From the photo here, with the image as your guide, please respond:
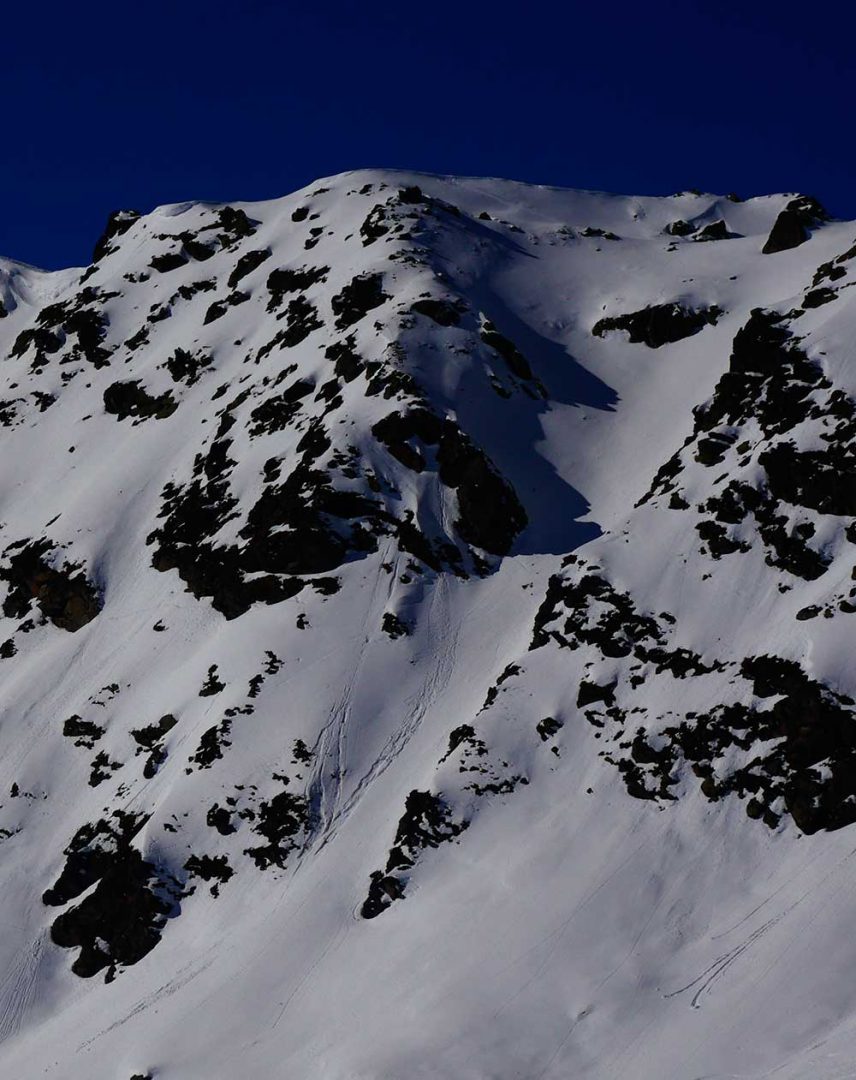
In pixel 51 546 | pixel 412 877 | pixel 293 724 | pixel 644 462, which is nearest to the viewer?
pixel 412 877

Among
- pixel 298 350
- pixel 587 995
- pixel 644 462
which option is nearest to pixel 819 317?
pixel 644 462

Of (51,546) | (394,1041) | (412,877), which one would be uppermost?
(51,546)

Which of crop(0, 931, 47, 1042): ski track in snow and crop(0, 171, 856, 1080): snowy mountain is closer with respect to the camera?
crop(0, 171, 856, 1080): snowy mountain

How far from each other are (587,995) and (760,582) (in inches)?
756

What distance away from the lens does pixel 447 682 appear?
5709 cm

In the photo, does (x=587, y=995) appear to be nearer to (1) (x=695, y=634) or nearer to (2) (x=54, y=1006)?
(1) (x=695, y=634)

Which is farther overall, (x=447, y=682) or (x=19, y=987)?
(x=447, y=682)

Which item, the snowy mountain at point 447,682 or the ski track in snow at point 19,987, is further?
the ski track in snow at point 19,987

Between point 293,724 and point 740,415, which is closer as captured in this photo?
point 293,724

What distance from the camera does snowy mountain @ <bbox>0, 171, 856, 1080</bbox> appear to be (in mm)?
43094

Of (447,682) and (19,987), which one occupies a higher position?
(19,987)

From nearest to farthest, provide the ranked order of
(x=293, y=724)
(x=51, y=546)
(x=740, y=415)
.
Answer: (x=293, y=724) → (x=740, y=415) → (x=51, y=546)

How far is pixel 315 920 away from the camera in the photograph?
161ft

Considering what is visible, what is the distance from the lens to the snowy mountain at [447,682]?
43094 millimetres
